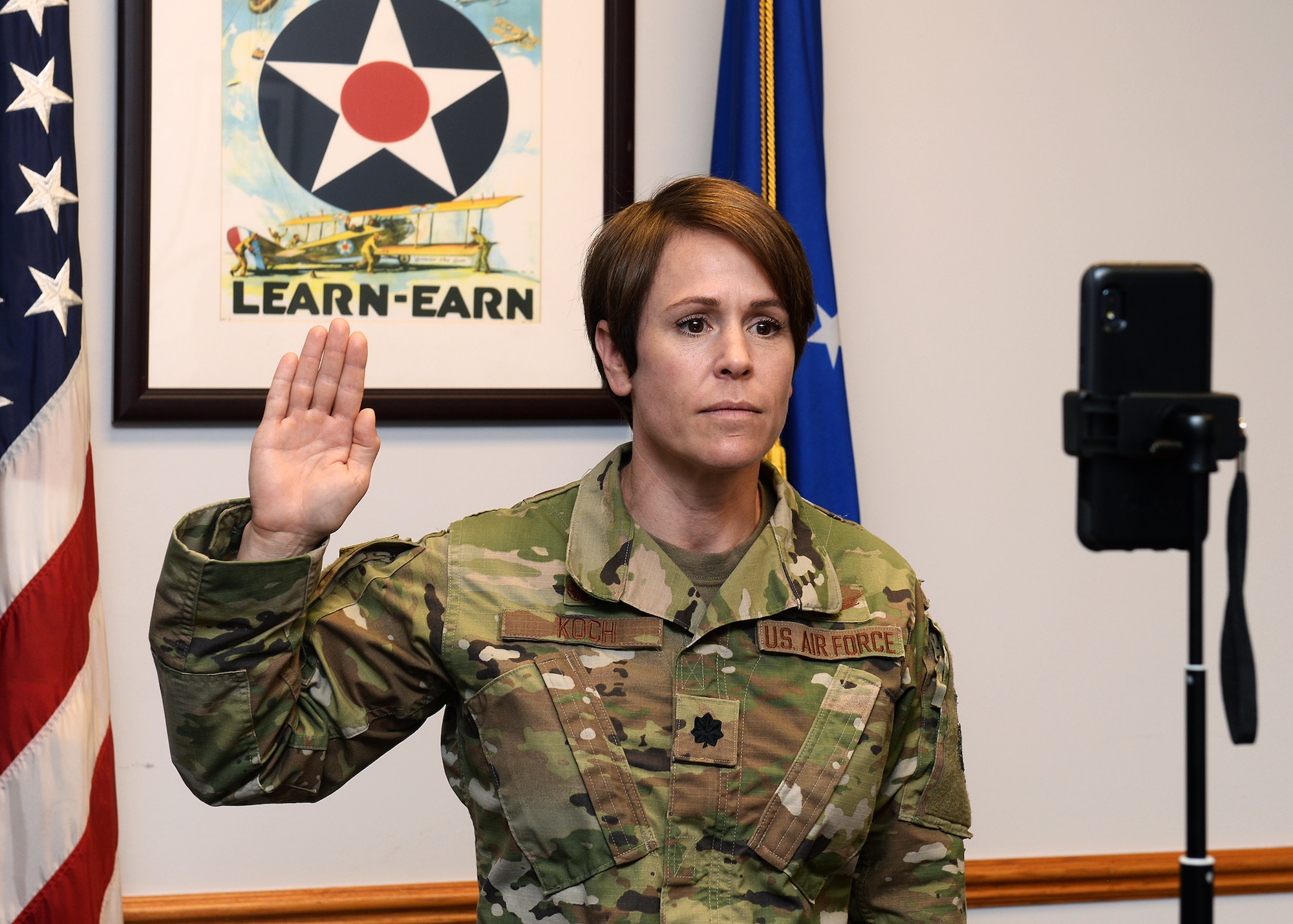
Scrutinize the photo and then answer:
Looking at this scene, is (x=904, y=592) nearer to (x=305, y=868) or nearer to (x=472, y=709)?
(x=472, y=709)

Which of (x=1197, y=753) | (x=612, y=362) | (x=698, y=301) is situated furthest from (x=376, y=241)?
(x=1197, y=753)

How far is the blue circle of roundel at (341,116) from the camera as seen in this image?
6.16 ft

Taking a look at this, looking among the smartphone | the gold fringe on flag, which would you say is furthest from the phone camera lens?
the gold fringe on flag

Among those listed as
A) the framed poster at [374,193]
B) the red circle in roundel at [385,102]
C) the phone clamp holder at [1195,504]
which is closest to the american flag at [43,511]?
the framed poster at [374,193]

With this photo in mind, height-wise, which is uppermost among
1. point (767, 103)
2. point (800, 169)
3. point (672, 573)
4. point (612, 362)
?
point (767, 103)

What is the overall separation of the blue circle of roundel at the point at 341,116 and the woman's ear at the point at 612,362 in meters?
0.69

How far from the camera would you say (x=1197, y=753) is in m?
0.77

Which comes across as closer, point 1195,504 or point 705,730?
point 1195,504

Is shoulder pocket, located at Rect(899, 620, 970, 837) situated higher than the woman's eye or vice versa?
the woman's eye

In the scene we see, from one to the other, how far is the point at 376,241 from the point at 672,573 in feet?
2.98

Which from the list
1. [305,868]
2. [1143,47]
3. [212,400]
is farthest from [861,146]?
[305,868]

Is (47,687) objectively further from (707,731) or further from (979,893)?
(979,893)

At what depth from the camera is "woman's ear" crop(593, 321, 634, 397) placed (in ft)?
4.36

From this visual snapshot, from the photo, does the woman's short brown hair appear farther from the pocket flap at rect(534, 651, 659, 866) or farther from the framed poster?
the framed poster
